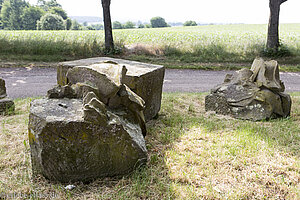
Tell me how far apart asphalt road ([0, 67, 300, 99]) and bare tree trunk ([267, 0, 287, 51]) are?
8.72 feet

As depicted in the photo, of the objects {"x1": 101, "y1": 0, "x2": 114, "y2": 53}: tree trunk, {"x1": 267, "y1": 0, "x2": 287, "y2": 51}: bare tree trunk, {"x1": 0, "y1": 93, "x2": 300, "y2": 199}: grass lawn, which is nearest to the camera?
{"x1": 0, "y1": 93, "x2": 300, "y2": 199}: grass lawn

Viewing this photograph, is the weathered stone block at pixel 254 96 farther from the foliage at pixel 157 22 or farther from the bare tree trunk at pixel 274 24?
the foliage at pixel 157 22

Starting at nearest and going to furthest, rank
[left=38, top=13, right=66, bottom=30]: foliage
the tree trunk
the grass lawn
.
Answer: the grass lawn → the tree trunk → [left=38, top=13, right=66, bottom=30]: foliage

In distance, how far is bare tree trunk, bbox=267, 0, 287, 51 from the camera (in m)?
13.2

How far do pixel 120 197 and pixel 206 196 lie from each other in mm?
925

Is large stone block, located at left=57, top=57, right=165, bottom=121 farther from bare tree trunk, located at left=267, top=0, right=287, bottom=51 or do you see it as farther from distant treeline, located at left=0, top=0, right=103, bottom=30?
distant treeline, located at left=0, top=0, right=103, bottom=30

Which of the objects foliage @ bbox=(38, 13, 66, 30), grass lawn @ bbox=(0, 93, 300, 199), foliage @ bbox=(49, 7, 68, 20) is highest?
foliage @ bbox=(49, 7, 68, 20)

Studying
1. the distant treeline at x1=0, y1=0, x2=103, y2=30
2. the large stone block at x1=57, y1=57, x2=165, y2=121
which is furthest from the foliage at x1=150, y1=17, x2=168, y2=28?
the large stone block at x1=57, y1=57, x2=165, y2=121

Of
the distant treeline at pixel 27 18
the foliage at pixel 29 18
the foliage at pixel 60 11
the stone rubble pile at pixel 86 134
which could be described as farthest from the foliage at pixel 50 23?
the stone rubble pile at pixel 86 134

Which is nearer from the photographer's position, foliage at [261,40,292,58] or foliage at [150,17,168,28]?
foliage at [261,40,292,58]

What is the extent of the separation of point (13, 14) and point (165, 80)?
231 feet

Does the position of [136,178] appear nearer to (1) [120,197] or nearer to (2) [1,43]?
(1) [120,197]

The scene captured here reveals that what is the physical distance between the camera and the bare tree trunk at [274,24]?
13242mm

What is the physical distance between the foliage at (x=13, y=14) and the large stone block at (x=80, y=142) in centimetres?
7428
